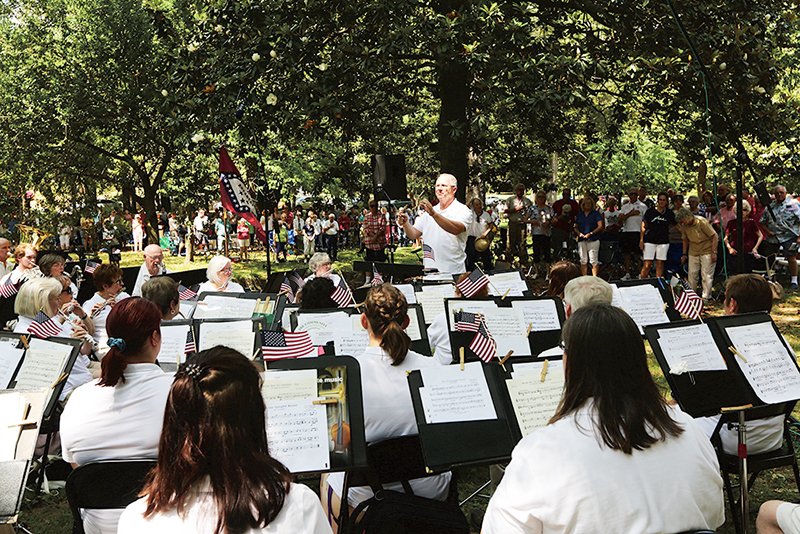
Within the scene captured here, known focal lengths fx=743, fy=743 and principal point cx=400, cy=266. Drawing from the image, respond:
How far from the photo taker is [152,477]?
2334 millimetres

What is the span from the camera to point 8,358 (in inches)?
193

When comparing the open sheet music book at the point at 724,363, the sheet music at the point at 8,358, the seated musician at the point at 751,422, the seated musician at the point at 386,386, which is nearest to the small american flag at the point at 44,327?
the sheet music at the point at 8,358

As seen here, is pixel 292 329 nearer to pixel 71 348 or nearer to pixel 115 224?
pixel 71 348

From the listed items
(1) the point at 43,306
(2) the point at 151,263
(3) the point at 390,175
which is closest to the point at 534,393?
(1) the point at 43,306

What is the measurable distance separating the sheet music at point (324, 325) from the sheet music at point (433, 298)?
4.32 ft

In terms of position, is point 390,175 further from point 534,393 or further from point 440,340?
point 534,393

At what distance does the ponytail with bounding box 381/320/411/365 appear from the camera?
4.27 meters

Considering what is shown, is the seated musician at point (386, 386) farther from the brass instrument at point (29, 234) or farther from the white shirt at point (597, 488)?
the brass instrument at point (29, 234)

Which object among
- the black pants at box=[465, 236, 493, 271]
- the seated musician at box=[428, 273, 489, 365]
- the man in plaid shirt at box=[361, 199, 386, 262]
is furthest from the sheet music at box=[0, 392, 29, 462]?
the man in plaid shirt at box=[361, 199, 386, 262]

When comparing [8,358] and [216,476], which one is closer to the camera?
[216,476]

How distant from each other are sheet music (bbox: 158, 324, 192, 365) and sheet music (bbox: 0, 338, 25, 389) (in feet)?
3.02

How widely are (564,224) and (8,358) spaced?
1388 centimetres

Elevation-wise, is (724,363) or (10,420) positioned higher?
(10,420)

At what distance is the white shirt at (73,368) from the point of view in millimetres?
5932
